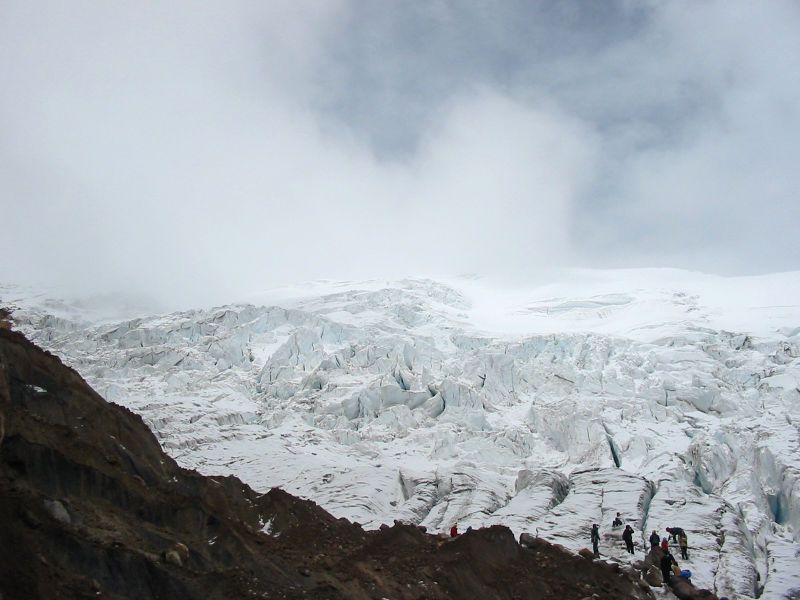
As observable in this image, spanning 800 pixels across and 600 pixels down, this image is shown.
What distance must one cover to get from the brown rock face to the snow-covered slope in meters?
8.87

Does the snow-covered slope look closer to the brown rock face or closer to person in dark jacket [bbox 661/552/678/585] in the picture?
person in dark jacket [bbox 661/552/678/585]

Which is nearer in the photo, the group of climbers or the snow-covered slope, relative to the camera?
the group of climbers

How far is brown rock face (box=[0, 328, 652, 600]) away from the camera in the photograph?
13.0 meters

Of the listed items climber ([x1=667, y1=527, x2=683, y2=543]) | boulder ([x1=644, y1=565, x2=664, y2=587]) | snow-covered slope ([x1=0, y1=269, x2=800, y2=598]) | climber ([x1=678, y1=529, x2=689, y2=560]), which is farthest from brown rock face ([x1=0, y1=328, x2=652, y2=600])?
snow-covered slope ([x1=0, y1=269, x2=800, y2=598])

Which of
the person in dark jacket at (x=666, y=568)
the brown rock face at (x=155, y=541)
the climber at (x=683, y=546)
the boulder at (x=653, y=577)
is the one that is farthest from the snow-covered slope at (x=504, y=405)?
the brown rock face at (x=155, y=541)

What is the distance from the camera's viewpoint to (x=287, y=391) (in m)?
70.6

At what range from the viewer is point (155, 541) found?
15.4 m

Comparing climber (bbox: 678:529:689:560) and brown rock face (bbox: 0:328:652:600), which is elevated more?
brown rock face (bbox: 0:328:652:600)

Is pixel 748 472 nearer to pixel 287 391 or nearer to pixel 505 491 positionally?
pixel 505 491

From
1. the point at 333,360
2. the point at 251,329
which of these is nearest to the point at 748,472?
the point at 333,360

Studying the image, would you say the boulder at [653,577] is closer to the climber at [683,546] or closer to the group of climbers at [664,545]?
the group of climbers at [664,545]

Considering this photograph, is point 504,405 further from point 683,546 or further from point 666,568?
point 666,568

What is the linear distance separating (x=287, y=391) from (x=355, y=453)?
1481 cm

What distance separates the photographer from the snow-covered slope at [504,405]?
134 feet
